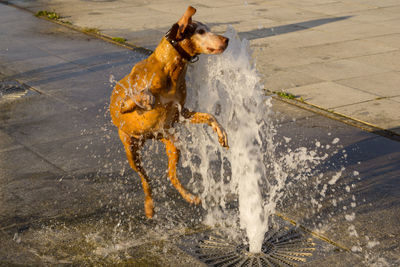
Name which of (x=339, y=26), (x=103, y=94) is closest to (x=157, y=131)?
(x=103, y=94)

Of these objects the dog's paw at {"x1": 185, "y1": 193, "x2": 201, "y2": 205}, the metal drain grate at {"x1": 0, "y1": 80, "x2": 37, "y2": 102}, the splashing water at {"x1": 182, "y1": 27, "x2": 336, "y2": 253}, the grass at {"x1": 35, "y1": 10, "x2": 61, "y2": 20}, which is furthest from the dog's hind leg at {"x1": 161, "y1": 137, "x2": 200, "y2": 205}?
the grass at {"x1": 35, "y1": 10, "x2": 61, "y2": 20}

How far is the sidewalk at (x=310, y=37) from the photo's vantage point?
9.35 metres

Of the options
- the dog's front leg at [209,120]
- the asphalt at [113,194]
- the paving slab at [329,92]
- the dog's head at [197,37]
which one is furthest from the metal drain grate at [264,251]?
the paving slab at [329,92]

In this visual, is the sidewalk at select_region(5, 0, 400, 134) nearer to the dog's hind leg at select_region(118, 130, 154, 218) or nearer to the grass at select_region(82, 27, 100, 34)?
the grass at select_region(82, 27, 100, 34)

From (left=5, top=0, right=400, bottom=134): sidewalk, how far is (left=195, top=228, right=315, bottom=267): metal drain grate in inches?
126

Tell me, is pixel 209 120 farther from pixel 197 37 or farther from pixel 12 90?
pixel 12 90

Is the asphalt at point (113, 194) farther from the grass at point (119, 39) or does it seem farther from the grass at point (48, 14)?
the grass at point (48, 14)

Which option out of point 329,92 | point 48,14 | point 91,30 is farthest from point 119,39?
point 329,92

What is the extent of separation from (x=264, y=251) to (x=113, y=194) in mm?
1837

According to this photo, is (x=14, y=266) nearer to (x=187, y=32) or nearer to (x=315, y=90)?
(x=187, y=32)

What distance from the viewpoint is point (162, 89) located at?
507cm

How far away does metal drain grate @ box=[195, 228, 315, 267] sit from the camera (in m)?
5.03

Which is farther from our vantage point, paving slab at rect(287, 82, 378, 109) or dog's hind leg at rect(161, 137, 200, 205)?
paving slab at rect(287, 82, 378, 109)

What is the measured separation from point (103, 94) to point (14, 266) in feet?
16.1
